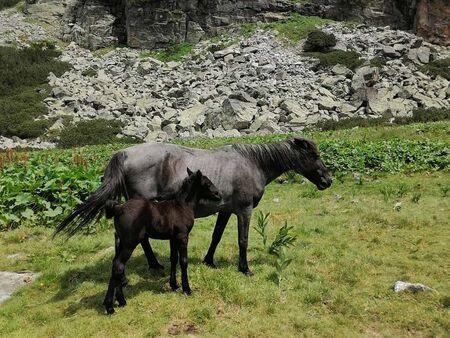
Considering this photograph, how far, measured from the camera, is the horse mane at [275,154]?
30.7 feet

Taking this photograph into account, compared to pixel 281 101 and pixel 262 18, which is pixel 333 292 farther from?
pixel 262 18

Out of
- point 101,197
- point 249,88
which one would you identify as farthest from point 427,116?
point 101,197

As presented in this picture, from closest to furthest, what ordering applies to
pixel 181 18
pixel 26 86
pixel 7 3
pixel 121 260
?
1. pixel 121 260
2. pixel 26 86
3. pixel 181 18
4. pixel 7 3

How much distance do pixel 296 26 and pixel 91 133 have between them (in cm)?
3854

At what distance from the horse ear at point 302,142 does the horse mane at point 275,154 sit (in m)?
0.07

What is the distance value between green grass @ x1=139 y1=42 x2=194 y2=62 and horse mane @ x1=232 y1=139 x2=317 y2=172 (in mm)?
57201

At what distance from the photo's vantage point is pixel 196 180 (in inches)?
319

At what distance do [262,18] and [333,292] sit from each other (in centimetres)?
6798

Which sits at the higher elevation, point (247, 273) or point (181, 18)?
point (247, 273)

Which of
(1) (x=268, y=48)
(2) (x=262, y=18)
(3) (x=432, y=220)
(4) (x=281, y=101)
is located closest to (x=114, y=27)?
(2) (x=262, y=18)

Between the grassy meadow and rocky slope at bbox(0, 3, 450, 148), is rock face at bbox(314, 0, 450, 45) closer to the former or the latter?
rocky slope at bbox(0, 3, 450, 148)

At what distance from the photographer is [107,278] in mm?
8875

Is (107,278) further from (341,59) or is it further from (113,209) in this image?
(341,59)

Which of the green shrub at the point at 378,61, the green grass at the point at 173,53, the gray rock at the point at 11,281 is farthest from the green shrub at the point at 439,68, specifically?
the gray rock at the point at 11,281
